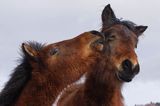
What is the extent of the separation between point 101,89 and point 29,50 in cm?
278

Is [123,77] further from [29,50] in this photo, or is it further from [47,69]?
[29,50]

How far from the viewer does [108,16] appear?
40.9ft

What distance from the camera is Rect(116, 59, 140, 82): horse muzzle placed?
1013 cm

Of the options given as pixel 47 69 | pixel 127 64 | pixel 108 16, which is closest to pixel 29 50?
pixel 47 69

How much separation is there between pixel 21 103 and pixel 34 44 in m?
1.30

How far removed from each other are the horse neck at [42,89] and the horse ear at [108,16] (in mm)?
3351

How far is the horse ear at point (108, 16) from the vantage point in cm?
1225

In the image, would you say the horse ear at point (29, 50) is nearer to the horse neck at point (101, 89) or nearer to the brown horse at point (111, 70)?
the brown horse at point (111, 70)

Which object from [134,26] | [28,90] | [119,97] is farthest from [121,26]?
Result: [28,90]

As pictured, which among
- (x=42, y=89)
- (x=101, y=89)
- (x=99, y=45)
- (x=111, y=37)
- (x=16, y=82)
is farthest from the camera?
(x=101, y=89)

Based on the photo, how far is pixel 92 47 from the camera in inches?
371

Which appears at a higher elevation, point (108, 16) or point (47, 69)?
point (47, 69)

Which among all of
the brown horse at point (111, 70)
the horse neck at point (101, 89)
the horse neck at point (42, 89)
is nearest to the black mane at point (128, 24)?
the brown horse at point (111, 70)

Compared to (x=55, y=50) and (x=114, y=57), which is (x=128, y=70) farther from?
(x=55, y=50)
